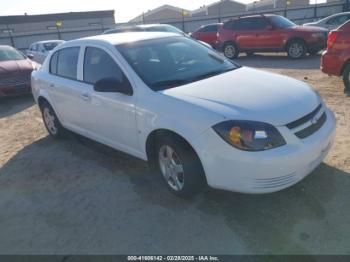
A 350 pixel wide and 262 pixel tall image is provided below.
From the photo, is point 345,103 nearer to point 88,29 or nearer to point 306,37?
point 306,37

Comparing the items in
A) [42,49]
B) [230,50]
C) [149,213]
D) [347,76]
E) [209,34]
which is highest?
[42,49]

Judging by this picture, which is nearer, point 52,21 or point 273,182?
point 273,182

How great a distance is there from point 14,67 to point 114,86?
6944 mm

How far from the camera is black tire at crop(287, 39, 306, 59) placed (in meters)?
12.3

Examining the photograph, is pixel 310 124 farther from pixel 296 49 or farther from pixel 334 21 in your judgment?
pixel 334 21

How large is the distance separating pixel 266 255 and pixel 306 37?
36.0 feet

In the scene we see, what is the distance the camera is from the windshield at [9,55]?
10.1 m

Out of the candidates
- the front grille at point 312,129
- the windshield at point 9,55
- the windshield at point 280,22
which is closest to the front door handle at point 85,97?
the front grille at point 312,129

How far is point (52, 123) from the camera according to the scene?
589 cm

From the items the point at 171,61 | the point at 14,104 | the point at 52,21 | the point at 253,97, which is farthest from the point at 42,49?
the point at 52,21

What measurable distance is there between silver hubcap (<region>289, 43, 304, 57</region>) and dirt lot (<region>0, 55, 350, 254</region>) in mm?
8138

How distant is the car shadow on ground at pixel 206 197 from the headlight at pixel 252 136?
75cm

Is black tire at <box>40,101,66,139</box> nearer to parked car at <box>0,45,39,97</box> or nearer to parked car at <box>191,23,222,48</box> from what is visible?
parked car at <box>0,45,39,97</box>

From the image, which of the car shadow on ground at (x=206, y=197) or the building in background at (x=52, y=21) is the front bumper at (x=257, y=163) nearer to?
the car shadow on ground at (x=206, y=197)
